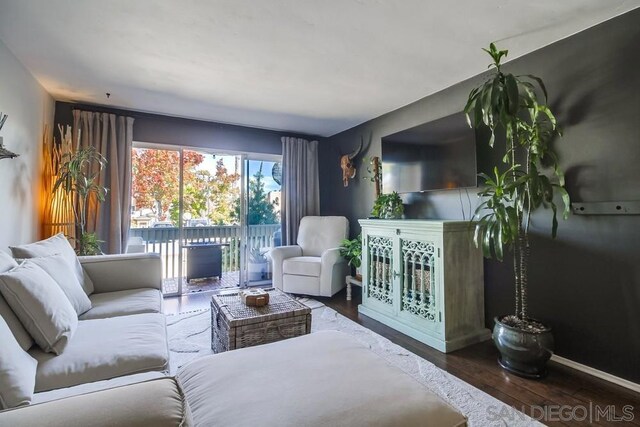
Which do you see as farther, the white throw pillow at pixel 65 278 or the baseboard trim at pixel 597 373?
the baseboard trim at pixel 597 373

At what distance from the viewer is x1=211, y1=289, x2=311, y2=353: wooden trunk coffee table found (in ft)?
6.09

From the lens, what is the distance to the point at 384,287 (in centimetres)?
291

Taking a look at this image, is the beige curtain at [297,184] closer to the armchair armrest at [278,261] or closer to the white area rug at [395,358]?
the armchair armrest at [278,261]

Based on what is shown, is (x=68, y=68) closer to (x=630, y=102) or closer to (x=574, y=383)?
(x=630, y=102)

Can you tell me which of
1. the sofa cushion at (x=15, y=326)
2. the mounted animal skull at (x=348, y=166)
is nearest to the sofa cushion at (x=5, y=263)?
the sofa cushion at (x=15, y=326)

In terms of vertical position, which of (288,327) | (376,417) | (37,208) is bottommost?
(288,327)

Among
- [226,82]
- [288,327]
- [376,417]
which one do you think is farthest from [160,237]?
[376,417]

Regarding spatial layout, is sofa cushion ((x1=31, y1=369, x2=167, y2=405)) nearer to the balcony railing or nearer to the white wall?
the white wall

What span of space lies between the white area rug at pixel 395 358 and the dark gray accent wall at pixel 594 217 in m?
0.87

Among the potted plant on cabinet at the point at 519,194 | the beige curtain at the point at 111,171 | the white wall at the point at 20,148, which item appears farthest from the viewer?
the beige curtain at the point at 111,171

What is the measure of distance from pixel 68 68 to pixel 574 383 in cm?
441

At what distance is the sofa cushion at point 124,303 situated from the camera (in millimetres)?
1828

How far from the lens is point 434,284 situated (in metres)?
2.39

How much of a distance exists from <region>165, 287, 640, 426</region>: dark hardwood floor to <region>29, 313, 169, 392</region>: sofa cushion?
1801 millimetres
